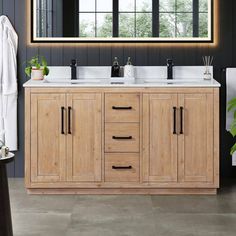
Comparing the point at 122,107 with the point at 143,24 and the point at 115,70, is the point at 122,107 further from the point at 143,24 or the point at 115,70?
the point at 143,24

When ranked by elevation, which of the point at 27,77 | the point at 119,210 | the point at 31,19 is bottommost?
the point at 119,210

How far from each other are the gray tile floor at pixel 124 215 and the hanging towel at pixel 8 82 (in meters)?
0.64

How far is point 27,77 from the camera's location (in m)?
6.79

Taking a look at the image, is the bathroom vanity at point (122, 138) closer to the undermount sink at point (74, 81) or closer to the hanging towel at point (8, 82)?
the undermount sink at point (74, 81)

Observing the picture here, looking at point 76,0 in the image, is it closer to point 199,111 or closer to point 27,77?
point 27,77

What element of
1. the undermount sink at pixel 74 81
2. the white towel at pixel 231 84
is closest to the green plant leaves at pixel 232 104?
the white towel at pixel 231 84

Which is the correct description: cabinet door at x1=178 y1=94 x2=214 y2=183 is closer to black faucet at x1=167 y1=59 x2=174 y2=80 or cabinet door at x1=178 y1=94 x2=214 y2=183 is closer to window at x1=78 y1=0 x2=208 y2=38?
black faucet at x1=167 y1=59 x2=174 y2=80

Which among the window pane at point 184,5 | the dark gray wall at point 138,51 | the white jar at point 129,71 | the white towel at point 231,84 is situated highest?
the window pane at point 184,5

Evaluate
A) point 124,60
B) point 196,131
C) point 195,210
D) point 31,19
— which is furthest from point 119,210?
point 31,19

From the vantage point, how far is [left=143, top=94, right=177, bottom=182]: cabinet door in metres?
6.12

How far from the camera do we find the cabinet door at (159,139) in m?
6.12

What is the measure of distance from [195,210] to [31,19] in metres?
2.32

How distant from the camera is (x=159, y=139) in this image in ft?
20.2

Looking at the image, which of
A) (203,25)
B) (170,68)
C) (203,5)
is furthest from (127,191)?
(203,5)
